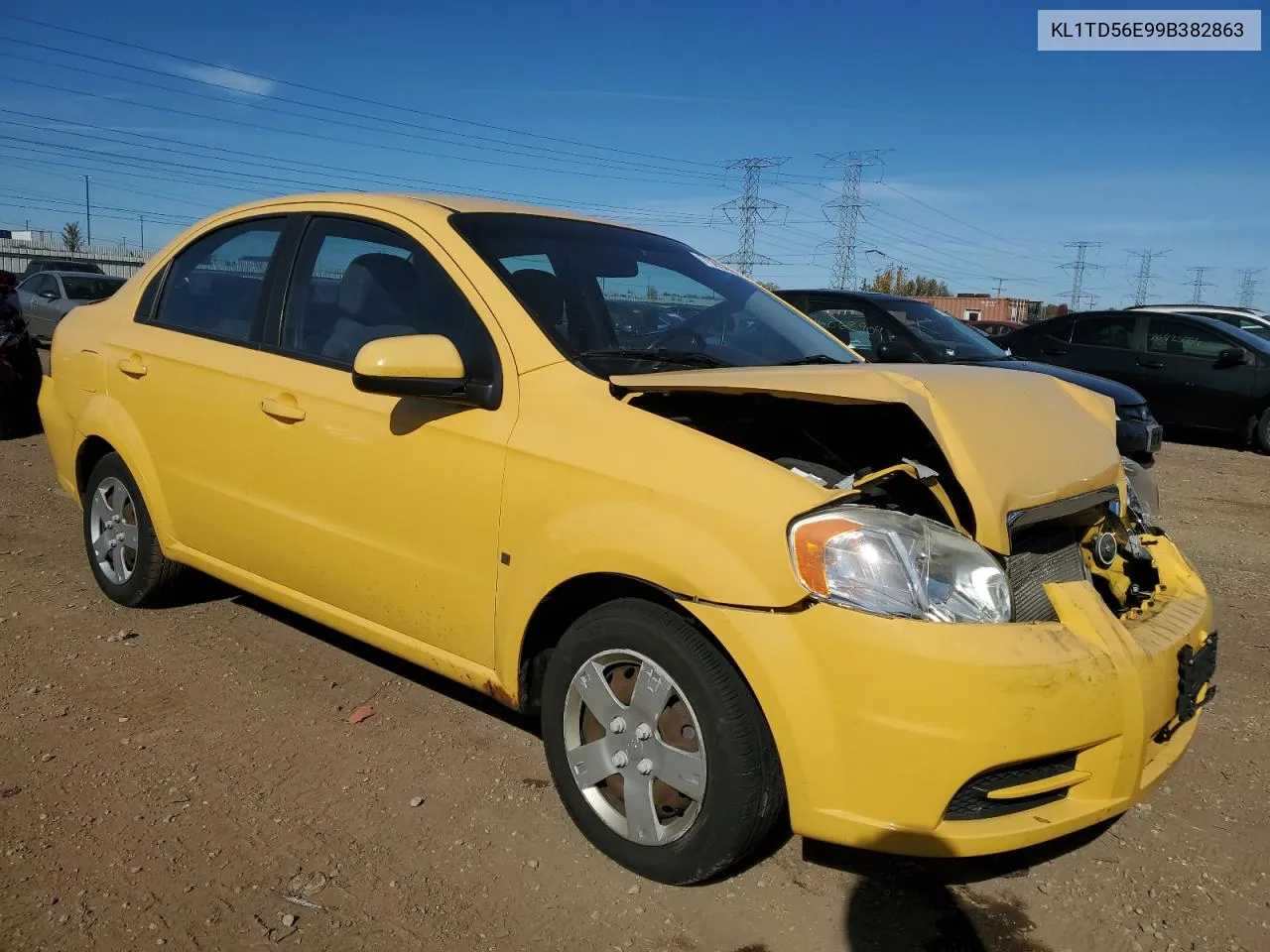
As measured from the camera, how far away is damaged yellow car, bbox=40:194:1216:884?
222cm

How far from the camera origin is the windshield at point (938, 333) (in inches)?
342

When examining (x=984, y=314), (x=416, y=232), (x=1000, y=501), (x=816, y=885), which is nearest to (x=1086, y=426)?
(x=1000, y=501)

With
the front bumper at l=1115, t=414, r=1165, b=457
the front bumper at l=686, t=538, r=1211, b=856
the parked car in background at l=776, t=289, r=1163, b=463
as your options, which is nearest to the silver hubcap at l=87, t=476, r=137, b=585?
the front bumper at l=686, t=538, r=1211, b=856

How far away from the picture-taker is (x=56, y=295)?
17.2 metres

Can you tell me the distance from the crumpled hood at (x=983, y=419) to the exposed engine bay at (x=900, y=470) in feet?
0.23

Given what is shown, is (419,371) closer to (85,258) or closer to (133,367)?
(133,367)

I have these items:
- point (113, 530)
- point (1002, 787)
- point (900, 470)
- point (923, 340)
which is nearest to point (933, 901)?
point (1002, 787)

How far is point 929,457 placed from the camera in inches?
113

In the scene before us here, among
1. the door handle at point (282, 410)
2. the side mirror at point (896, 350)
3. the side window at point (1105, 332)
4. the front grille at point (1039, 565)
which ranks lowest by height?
the front grille at point (1039, 565)

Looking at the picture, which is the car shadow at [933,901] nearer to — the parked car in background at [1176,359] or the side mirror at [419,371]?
the side mirror at [419,371]

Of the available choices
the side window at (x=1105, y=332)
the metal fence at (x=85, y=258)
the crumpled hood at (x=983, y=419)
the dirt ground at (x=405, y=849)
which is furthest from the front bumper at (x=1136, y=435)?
the metal fence at (x=85, y=258)

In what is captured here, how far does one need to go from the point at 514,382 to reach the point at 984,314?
66202 mm

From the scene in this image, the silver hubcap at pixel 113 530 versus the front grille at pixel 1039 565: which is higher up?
the front grille at pixel 1039 565

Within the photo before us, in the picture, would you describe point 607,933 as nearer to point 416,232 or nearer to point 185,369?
point 416,232
